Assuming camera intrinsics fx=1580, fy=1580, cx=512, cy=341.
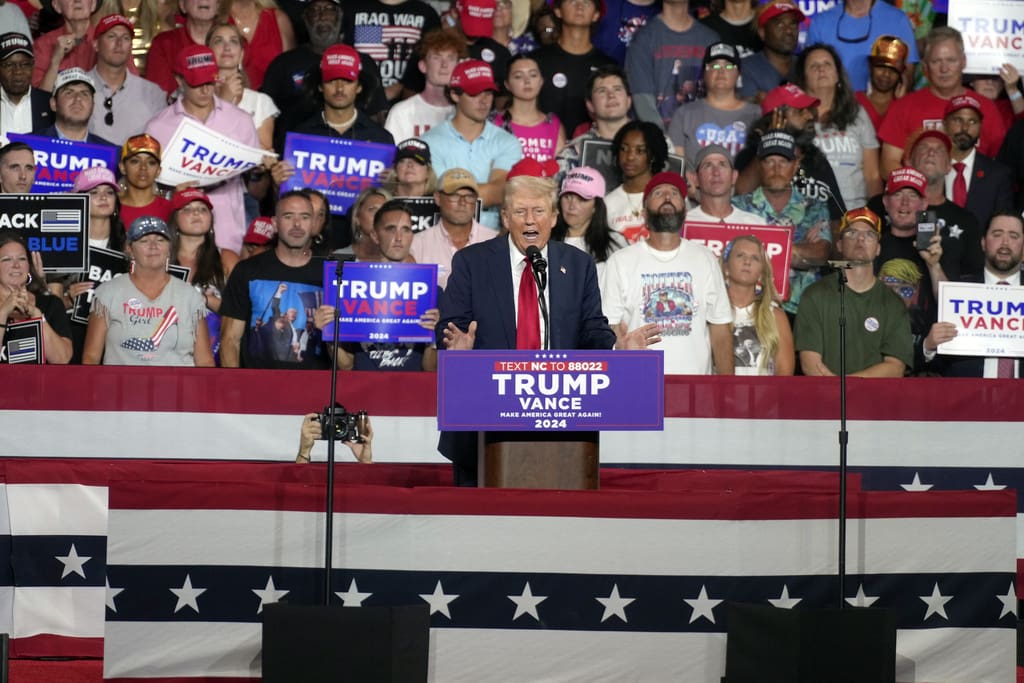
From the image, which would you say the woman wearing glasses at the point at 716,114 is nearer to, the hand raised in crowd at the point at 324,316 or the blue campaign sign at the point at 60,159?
the hand raised in crowd at the point at 324,316

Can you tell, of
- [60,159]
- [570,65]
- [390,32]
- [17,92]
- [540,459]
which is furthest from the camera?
[390,32]

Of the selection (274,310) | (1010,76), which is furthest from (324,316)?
(1010,76)

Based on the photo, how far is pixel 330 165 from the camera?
1068 cm

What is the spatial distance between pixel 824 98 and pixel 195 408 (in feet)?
17.7

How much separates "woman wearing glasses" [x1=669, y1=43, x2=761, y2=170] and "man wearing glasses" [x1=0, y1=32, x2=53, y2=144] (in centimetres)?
447

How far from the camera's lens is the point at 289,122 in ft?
37.2

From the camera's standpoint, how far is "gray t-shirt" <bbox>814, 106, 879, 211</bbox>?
11.5 m

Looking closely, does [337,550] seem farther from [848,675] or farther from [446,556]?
[848,675]

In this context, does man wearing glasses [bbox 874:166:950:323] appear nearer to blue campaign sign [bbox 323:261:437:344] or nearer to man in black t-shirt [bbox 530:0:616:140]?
man in black t-shirt [bbox 530:0:616:140]

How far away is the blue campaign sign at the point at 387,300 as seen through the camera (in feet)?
30.2

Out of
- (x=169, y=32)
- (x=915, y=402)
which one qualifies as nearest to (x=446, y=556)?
(x=915, y=402)

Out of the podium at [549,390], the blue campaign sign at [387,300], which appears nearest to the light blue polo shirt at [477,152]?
the blue campaign sign at [387,300]

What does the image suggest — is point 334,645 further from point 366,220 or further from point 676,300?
point 366,220

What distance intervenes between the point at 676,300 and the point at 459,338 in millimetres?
3575
